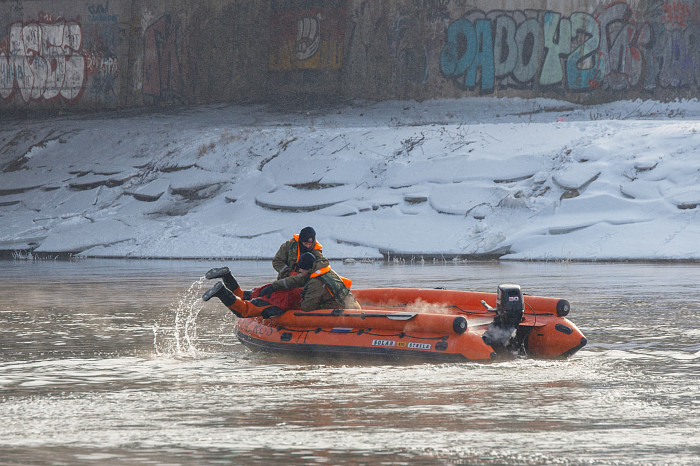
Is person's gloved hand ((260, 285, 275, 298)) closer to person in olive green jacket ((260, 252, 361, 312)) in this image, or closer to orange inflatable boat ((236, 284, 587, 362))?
person in olive green jacket ((260, 252, 361, 312))

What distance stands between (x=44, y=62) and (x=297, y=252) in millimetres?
28004

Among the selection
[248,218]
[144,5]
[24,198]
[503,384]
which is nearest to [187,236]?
[248,218]

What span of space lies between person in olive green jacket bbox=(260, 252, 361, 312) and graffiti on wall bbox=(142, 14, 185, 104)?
25500 mm

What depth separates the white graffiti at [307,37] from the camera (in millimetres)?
34031

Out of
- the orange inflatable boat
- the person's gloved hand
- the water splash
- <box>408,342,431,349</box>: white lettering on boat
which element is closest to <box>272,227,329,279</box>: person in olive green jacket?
the person's gloved hand

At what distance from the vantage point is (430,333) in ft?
32.0

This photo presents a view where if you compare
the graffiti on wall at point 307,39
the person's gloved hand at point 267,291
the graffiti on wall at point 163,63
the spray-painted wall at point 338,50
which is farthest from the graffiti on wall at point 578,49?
the person's gloved hand at point 267,291

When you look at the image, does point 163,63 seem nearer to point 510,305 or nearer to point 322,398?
point 510,305

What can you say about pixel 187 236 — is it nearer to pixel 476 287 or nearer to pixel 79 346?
pixel 476 287

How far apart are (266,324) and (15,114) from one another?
94.2ft

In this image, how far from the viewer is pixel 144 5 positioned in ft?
118

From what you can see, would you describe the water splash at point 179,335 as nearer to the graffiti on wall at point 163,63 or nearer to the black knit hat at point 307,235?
the black knit hat at point 307,235

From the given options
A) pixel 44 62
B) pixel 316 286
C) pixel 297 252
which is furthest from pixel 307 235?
pixel 44 62

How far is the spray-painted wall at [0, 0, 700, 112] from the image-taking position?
3212 cm
